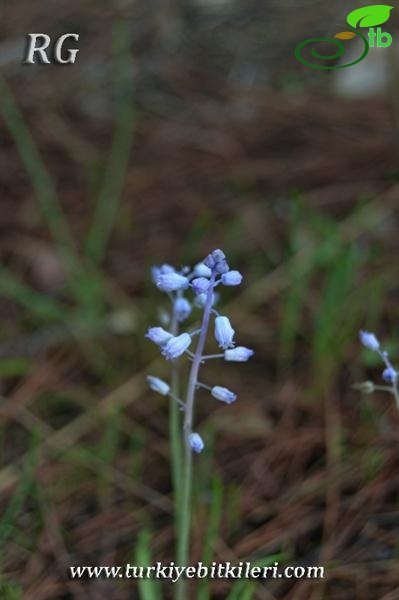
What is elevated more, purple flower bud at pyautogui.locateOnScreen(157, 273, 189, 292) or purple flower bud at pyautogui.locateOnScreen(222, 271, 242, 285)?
purple flower bud at pyautogui.locateOnScreen(157, 273, 189, 292)

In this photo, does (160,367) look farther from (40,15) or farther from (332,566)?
(40,15)

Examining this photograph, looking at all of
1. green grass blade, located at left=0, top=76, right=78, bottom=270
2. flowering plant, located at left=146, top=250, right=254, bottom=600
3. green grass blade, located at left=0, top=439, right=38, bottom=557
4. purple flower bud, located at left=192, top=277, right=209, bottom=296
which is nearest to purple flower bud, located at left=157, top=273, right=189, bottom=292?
flowering plant, located at left=146, top=250, right=254, bottom=600

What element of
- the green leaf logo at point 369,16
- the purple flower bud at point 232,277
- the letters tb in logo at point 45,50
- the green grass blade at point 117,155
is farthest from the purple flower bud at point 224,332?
the letters tb in logo at point 45,50

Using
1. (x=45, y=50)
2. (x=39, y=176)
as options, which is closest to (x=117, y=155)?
(x=39, y=176)

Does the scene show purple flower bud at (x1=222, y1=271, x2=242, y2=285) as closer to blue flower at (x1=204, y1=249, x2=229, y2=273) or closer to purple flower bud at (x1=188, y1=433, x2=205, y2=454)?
blue flower at (x1=204, y1=249, x2=229, y2=273)

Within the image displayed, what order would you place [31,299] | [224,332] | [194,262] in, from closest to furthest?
[224,332], [31,299], [194,262]

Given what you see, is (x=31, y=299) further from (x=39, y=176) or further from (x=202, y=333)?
(x=202, y=333)
